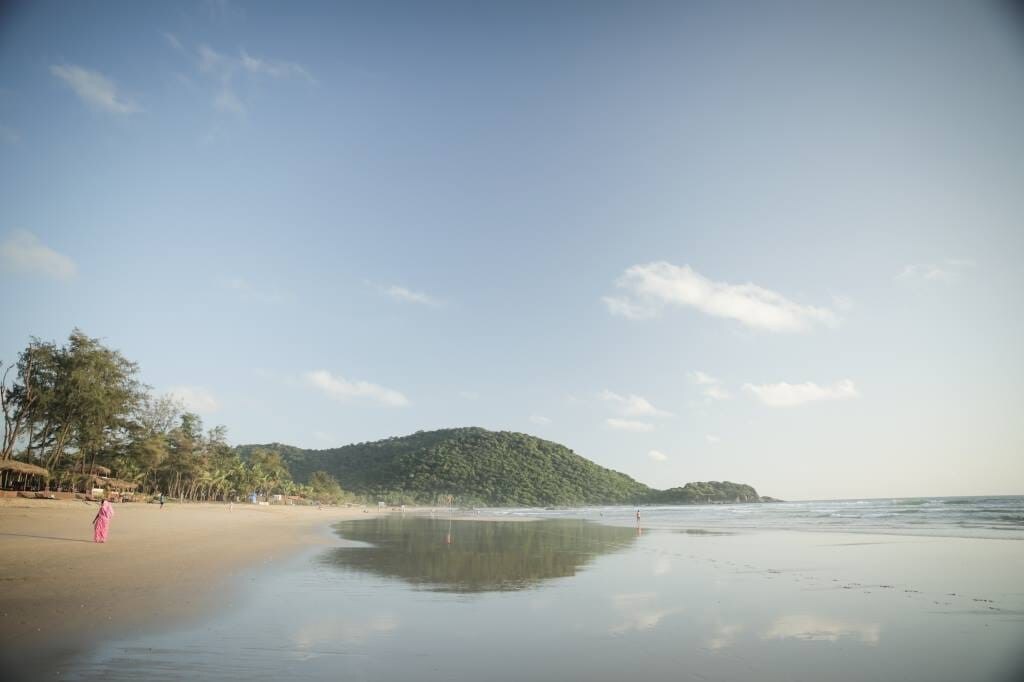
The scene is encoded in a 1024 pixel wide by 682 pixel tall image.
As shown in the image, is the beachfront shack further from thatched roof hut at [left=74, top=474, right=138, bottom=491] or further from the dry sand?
the dry sand

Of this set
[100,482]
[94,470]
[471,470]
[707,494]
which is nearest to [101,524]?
[100,482]

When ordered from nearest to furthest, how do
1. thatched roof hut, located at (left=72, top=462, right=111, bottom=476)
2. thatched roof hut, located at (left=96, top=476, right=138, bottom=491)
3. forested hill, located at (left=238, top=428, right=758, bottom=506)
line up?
thatched roof hut, located at (left=96, top=476, right=138, bottom=491) < thatched roof hut, located at (left=72, top=462, right=111, bottom=476) < forested hill, located at (left=238, top=428, right=758, bottom=506)

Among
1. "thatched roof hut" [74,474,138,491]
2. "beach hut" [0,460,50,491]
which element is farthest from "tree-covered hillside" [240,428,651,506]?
"beach hut" [0,460,50,491]

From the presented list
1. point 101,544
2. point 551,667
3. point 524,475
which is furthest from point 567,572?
point 524,475

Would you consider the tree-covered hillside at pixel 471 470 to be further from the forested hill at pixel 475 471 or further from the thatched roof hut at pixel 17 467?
the thatched roof hut at pixel 17 467

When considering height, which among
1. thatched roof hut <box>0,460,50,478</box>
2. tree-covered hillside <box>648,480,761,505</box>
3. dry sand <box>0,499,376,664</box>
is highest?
thatched roof hut <box>0,460,50,478</box>

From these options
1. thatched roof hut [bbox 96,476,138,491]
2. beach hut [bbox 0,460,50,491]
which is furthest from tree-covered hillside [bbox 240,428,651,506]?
beach hut [bbox 0,460,50,491]

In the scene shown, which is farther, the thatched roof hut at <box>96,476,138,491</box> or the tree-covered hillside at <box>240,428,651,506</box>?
the tree-covered hillside at <box>240,428,651,506</box>

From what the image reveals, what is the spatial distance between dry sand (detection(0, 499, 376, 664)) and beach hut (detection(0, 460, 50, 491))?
710 inches

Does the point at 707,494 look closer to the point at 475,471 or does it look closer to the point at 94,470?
the point at 475,471

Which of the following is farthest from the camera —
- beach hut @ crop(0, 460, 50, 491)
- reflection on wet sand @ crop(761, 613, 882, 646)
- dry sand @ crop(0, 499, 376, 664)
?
beach hut @ crop(0, 460, 50, 491)

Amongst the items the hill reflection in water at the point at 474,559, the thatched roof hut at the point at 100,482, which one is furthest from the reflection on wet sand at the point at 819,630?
the thatched roof hut at the point at 100,482

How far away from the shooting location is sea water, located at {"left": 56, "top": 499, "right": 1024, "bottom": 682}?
7.46 metres

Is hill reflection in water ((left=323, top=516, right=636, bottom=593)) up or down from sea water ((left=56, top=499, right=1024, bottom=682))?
down
